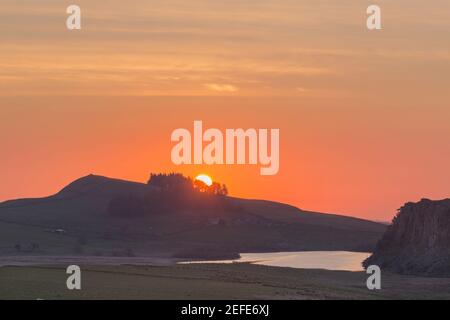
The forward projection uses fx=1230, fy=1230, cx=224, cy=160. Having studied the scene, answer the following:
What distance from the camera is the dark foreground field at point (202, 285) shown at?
61969 mm

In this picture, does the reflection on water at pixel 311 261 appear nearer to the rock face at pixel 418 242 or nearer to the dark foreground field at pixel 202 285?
the rock face at pixel 418 242

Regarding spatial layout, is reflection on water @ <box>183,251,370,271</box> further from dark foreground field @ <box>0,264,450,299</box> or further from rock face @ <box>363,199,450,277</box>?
dark foreground field @ <box>0,264,450,299</box>

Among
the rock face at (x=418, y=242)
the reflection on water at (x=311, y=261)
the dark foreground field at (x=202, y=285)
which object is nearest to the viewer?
the dark foreground field at (x=202, y=285)

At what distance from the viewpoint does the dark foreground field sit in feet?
203

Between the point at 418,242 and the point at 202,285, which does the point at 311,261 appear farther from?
the point at 202,285

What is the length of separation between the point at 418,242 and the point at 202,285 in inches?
1940

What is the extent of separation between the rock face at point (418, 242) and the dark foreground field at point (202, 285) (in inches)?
341

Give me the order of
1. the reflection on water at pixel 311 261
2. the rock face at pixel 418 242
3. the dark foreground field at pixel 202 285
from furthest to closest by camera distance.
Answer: the reflection on water at pixel 311 261
the rock face at pixel 418 242
the dark foreground field at pixel 202 285

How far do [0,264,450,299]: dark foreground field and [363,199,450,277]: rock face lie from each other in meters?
8.67

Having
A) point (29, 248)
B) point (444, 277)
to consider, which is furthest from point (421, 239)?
point (29, 248)

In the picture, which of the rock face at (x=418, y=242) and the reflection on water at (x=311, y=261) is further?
the reflection on water at (x=311, y=261)

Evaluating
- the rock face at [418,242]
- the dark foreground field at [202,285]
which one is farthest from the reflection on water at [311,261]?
the dark foreground field at [202,285]
